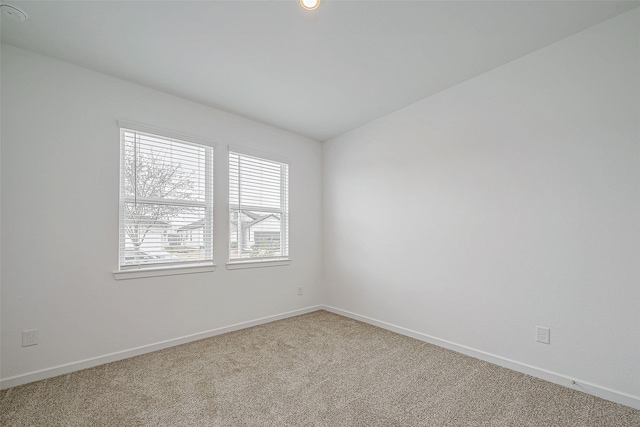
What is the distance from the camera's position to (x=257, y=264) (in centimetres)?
368

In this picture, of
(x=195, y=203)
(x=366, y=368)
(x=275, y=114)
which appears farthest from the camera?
(x=275, y=114)

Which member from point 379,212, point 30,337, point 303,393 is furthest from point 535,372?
point 30,337

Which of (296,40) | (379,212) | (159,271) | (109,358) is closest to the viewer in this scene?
(296,40)

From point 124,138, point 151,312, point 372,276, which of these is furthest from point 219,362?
point 124,138

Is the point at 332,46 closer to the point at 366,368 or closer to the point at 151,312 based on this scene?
the point at 366,368

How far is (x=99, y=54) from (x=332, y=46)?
1.88 metres

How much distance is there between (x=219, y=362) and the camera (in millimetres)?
2596

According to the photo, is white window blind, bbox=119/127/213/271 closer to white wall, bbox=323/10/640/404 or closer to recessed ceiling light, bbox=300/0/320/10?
recessed ceiling light, bbox=300/0/320/10

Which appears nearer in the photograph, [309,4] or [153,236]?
[309,4]

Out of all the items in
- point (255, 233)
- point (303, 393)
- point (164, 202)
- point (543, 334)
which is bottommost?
point (303, 393)

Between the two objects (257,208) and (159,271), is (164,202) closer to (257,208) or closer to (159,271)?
(159,271)

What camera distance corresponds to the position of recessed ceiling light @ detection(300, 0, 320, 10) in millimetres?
1844

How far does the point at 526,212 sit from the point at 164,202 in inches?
131

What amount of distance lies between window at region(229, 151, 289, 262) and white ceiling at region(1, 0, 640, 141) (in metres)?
0.98
